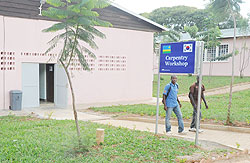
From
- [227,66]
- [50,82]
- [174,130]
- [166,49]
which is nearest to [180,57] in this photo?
[166,49]

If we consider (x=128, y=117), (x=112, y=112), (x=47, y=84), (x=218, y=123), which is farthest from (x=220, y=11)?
(x=47, y=84)

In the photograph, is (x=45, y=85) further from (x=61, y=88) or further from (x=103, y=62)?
(x=103, y=62)

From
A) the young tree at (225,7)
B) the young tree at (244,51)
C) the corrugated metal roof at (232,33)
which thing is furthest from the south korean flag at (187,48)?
the corrugated metal roof at (232,33)

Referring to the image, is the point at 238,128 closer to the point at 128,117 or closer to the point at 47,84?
the point at 128,117

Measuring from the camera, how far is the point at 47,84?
17.7m

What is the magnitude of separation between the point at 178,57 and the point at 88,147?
10.3 feet

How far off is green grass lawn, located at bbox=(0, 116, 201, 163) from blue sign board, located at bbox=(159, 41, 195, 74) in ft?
5.97

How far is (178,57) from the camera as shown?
7312 millimetres

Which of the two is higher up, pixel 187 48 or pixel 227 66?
pixel 187 48

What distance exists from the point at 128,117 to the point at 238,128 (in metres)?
4.57

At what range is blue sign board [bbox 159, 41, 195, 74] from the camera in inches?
275

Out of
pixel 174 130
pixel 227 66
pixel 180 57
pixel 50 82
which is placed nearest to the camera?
pixel 180 57

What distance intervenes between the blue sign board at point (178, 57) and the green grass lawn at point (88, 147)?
1.82m

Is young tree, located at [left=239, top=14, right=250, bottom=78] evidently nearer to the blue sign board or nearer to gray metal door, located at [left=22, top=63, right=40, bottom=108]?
gray metal door, located at [left=22, top=63, right=40, bottom=108]
